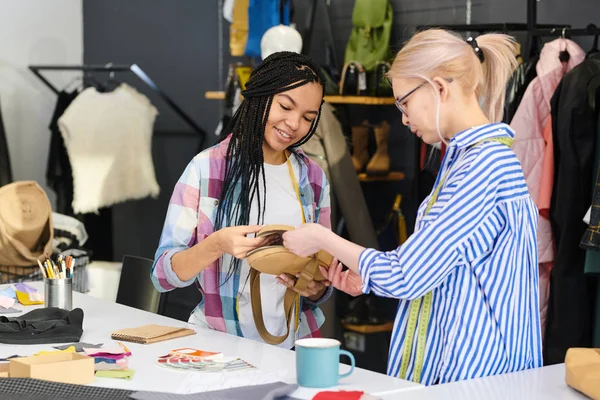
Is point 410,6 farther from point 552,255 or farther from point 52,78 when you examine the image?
point 52,78

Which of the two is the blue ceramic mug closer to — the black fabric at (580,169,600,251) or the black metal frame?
the black fabric at (580,169,600,251)

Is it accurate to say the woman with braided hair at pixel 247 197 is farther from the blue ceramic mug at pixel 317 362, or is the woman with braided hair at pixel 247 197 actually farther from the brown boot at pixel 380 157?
the brown boot at pixel 380 157

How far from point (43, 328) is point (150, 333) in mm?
282

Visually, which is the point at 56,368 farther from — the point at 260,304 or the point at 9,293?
the point at 9,293

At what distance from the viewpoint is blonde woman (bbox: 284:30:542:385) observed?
1.99 m

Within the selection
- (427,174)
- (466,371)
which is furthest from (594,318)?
(466,371)

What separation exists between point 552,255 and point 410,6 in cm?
166

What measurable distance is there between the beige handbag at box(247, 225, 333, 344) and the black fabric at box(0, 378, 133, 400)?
63cm

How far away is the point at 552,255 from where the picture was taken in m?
3.82

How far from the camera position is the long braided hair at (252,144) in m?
2.63

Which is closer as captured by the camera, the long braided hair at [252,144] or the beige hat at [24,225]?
the long braided hair at [252,144]

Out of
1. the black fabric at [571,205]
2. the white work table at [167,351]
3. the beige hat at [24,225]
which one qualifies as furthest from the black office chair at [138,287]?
the black fabric at [571,205]

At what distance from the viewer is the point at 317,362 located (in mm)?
1959

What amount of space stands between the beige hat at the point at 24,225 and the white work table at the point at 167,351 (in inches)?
49.2
